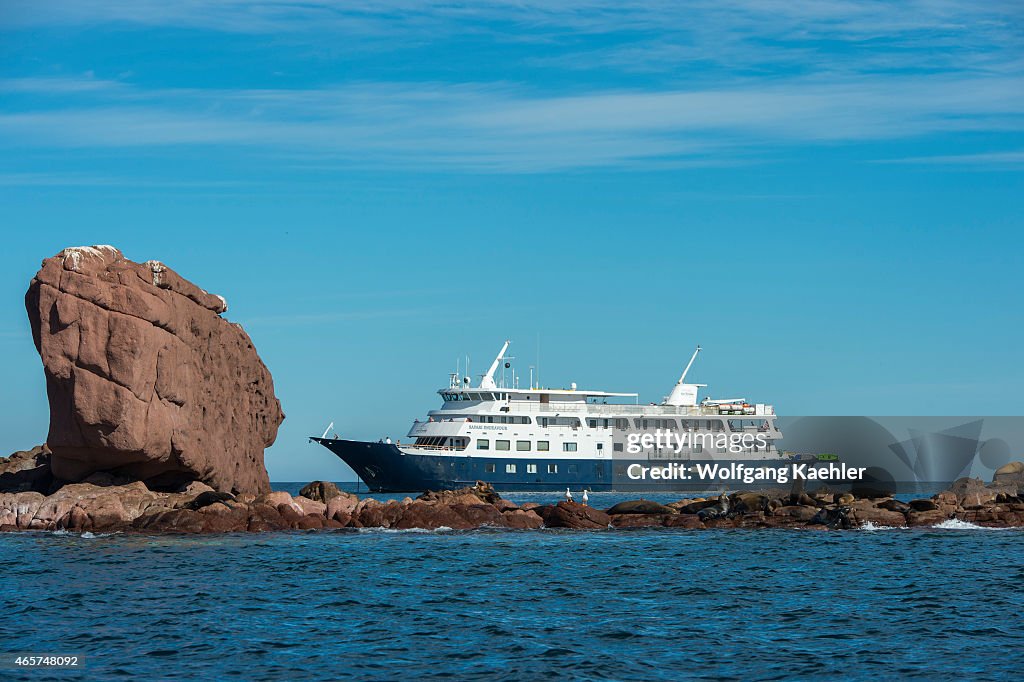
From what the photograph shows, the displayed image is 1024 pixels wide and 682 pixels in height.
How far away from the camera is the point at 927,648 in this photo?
1752cm

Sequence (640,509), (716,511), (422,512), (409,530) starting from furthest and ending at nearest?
(640,509)
(716,511)
(422,512)
(409,530)

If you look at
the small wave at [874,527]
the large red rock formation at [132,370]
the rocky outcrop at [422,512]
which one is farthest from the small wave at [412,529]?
the small wave at [874,527]

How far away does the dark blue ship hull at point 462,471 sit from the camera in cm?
5972

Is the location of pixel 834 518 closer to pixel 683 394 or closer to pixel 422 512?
pixel 422 512

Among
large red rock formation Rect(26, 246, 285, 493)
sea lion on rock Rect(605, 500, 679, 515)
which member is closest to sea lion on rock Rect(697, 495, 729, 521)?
sea lion on rock Rect(605, 500, 679, 515)

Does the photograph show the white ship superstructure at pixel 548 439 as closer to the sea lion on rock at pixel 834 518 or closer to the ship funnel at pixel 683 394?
the ship funnel at pixel 683 394

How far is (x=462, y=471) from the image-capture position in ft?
198

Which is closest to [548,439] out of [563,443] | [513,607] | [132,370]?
[563,443]

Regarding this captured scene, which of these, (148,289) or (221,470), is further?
(221,470)

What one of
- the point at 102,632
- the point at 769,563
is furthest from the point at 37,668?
the point at 769,563

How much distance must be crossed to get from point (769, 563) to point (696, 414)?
38.8m

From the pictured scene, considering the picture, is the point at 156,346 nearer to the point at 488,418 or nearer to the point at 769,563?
the point at 769,563

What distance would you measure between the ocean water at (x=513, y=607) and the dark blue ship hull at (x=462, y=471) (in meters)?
26.6

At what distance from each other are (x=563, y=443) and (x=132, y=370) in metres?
32.9
